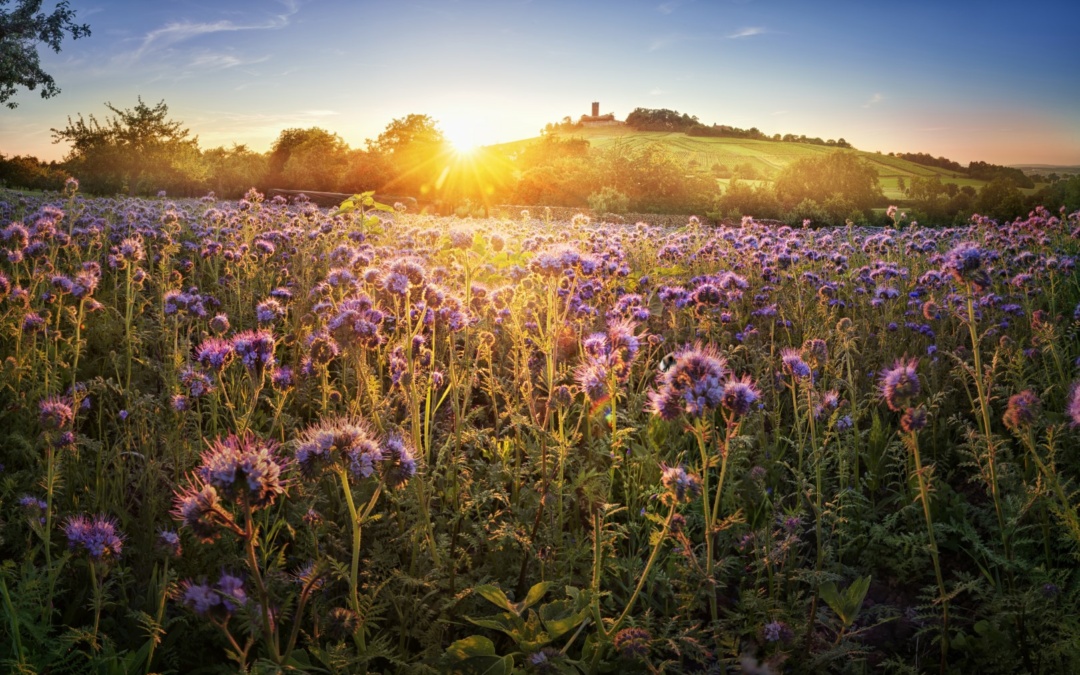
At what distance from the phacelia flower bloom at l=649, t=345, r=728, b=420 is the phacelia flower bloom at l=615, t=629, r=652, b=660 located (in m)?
0.73

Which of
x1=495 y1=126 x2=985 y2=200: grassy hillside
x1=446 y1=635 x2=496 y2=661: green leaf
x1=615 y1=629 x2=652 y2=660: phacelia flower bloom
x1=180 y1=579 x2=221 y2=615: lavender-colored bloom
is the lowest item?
x1=446 y1=635 x2=496 y2=661: green leaf

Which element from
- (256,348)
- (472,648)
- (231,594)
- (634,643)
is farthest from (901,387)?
(256,348)

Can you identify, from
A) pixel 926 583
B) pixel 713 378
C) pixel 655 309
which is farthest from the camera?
pixel 655 309

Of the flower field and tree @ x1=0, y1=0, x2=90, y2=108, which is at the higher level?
tree @ x1=0, y1=0, x2=90, y2=108

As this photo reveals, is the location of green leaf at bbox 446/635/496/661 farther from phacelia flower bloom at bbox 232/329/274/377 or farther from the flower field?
phacelia flower bloom at bbox 232/329/274/377

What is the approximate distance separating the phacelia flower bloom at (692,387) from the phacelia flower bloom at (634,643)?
0.73 metres

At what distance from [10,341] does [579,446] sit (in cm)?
433

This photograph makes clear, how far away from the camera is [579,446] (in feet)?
13.6

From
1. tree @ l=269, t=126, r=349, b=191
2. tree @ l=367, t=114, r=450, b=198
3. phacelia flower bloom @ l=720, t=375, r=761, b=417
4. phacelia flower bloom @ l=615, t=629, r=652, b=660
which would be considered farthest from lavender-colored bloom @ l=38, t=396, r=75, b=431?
tree @ l=269, t=126, r=349, b=191

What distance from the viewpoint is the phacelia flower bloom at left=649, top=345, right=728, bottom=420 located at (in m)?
2.03

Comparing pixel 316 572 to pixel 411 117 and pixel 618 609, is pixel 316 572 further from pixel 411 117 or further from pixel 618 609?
pixel 411 117

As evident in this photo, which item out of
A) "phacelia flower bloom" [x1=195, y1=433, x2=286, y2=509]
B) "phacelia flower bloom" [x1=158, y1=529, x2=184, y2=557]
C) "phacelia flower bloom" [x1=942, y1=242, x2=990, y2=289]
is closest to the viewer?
"phacelia flower bloom" [x1=195, y1=433, x2=286, y2=509]

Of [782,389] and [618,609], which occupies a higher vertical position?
[782,389]

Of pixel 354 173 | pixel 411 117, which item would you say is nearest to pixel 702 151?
pixel 411 117
